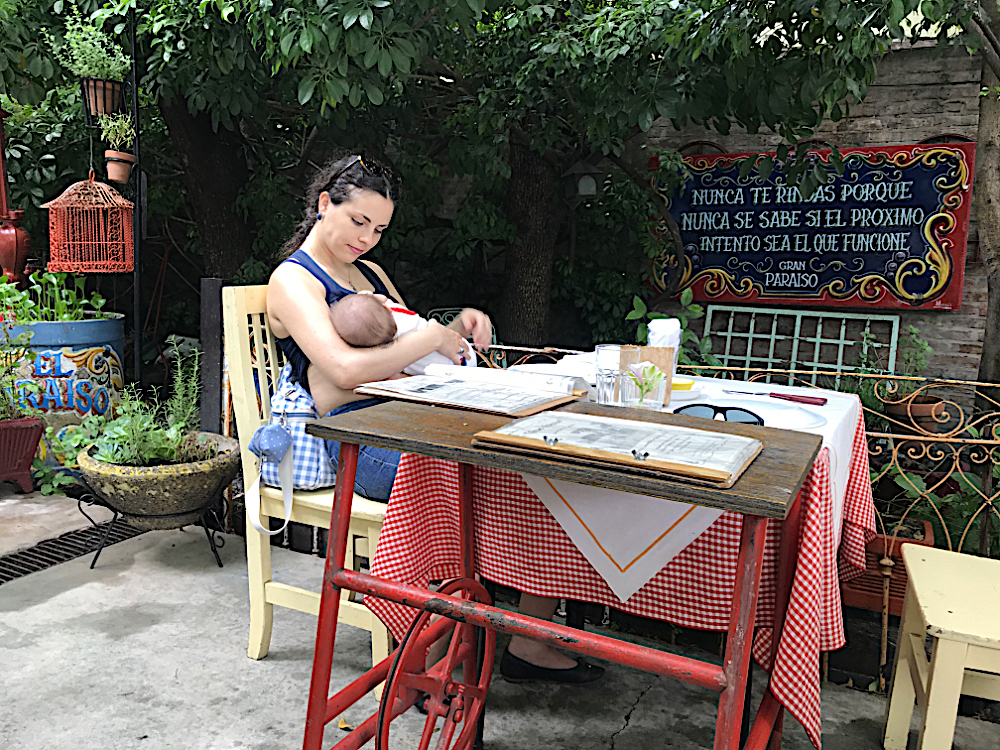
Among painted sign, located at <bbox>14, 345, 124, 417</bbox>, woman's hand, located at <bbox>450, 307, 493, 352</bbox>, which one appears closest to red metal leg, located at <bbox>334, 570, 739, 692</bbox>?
woman's hand, located at <bbox>450, 307, 493, 352</bbox>

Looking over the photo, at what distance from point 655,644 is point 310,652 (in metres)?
1.05

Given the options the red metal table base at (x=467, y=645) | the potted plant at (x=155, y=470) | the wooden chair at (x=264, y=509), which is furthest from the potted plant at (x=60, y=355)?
the red metal table base at (x=467, y=645)

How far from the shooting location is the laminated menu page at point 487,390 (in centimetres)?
146

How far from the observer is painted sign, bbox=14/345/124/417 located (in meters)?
3.85

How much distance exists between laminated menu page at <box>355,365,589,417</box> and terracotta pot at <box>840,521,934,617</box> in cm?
113

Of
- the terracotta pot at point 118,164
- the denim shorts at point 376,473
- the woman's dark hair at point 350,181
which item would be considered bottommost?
the denim shorts at point 376,473

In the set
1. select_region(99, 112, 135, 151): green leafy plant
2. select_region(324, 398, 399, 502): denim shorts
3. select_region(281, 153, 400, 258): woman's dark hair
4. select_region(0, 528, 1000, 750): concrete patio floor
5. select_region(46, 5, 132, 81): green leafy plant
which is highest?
select_region(46, 5, 132, 81): green leafy plant

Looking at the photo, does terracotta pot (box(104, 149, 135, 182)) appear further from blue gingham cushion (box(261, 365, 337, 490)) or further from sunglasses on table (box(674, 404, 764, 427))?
sunglasses on table (box(674, 404, 764, 427))

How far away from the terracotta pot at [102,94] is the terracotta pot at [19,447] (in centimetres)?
159

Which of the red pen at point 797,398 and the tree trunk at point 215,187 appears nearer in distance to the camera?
the red pen at point 797,398

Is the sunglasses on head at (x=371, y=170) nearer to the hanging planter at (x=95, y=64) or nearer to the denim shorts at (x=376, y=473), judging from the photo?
the denim shorts at (x=376, y=473)

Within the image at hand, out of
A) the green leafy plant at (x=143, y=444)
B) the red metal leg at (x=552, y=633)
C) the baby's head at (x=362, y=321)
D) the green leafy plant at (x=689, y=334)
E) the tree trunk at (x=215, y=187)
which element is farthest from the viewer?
the tree trunk at (x=215, y=187)

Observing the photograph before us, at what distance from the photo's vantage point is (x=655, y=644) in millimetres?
2410

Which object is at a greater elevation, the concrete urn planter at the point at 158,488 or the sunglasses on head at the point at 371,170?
the sunglasses on head at the point at 371,170
